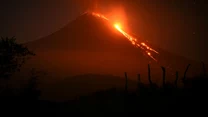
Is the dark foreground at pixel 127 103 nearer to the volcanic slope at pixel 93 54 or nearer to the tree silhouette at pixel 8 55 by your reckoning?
the tree silhouette at pixel 8 55

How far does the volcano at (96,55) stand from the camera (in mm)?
91375

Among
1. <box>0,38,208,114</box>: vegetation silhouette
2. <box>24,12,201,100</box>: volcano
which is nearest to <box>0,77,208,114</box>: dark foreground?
<box>0,38,208,114</box>: vegetation silhouette

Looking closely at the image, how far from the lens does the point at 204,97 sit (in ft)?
71.3

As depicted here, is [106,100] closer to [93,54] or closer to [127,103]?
[127,103]

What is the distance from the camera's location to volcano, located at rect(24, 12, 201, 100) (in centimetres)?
9138

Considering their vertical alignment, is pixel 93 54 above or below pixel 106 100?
above

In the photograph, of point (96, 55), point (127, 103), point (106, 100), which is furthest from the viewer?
point (96, 55)

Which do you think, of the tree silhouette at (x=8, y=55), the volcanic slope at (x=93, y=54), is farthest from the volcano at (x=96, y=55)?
the tree silhouette at (x=8, y=55)

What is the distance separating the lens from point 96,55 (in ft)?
364

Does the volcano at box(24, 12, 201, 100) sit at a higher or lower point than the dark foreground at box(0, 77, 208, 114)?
higher

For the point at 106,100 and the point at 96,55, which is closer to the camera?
the point at 106,100

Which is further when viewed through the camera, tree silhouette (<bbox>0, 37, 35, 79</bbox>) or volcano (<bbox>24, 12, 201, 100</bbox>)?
volcano (<bbox>24, 12, 201, 100</bbox>)

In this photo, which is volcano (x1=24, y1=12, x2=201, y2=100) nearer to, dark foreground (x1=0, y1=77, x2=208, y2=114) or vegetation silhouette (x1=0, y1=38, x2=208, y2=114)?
vegetation silhouette (x1=0, y1=38, x2=208, y2=114)

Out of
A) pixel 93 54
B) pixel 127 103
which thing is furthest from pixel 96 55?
pixel 127 103
